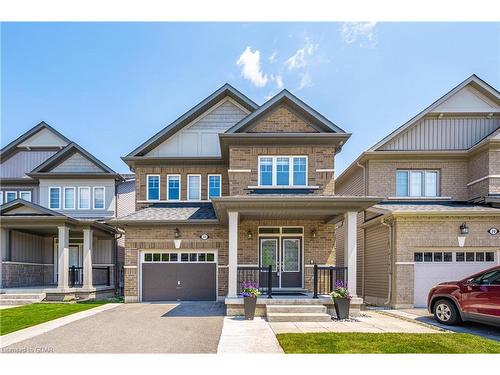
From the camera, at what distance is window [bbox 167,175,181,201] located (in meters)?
16.5

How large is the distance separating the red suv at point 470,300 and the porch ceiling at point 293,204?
124 inches

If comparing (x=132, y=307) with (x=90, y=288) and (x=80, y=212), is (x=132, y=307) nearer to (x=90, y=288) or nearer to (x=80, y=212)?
(x=90, y=288)

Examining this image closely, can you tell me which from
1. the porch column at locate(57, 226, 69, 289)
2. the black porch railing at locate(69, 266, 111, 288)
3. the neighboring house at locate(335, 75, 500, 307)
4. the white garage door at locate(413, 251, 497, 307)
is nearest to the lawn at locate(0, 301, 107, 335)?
the porch column at locate(57, 226, 69, 289)

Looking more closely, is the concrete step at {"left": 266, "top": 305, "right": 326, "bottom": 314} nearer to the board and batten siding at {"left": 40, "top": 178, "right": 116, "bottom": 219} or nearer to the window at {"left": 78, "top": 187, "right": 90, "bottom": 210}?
the board and batten siding at {"left": 40, "top": 178, "right": 116, "bottom": 219}

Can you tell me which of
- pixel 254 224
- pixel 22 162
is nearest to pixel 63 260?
pixel 22 162

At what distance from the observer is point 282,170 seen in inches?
561

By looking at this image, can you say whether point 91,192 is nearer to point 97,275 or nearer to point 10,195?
point 97,275

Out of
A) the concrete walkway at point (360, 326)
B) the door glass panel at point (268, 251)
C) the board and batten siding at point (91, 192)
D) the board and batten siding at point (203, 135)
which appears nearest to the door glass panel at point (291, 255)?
the door glass panel at point (268, 251)

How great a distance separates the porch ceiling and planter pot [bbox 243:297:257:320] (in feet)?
8.95

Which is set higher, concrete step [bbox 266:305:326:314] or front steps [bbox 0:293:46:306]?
concrete step [bbox 266:305:326:314]

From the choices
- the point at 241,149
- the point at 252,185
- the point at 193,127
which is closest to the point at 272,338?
the point at 252,185

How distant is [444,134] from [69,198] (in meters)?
17.8
